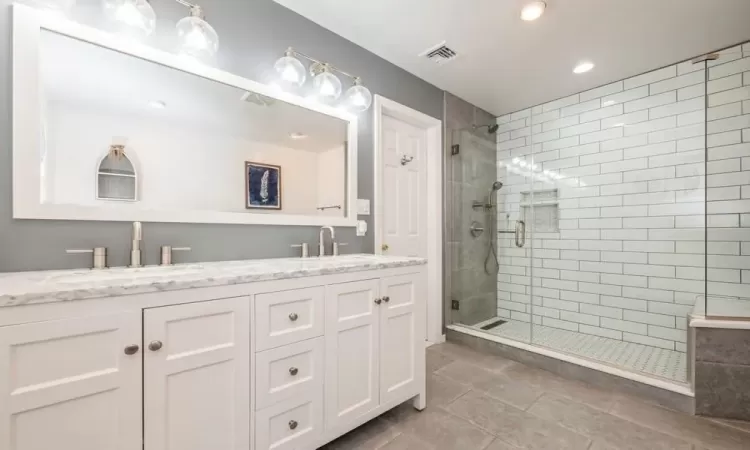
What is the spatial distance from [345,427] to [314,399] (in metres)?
0.26

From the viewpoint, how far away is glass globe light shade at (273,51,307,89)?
69.6 inches

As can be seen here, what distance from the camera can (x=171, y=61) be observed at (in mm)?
1478

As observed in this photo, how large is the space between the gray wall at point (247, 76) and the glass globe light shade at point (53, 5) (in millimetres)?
80

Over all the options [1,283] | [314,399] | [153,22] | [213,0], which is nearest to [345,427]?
[314,399]

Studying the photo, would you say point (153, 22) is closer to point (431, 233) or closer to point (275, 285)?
point (275, 285)

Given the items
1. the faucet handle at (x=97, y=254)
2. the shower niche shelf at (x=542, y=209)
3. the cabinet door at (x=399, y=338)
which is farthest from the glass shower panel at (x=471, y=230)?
the faucet handle at (x=97, y=254)

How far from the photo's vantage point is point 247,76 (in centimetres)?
174

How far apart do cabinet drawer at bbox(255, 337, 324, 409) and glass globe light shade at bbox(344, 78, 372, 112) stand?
5.12 ft

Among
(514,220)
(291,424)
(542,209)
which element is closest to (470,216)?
(514,220)

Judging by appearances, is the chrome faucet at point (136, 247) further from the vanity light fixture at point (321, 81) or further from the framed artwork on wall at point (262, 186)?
the vanity light fixture at point (321, 81)

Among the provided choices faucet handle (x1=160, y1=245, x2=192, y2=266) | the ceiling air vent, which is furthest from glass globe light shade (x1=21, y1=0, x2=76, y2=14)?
the ceiling air vent

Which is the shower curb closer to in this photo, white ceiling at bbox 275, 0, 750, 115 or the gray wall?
the gray wall

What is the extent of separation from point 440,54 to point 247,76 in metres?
1.45

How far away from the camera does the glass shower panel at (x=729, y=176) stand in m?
2.29
